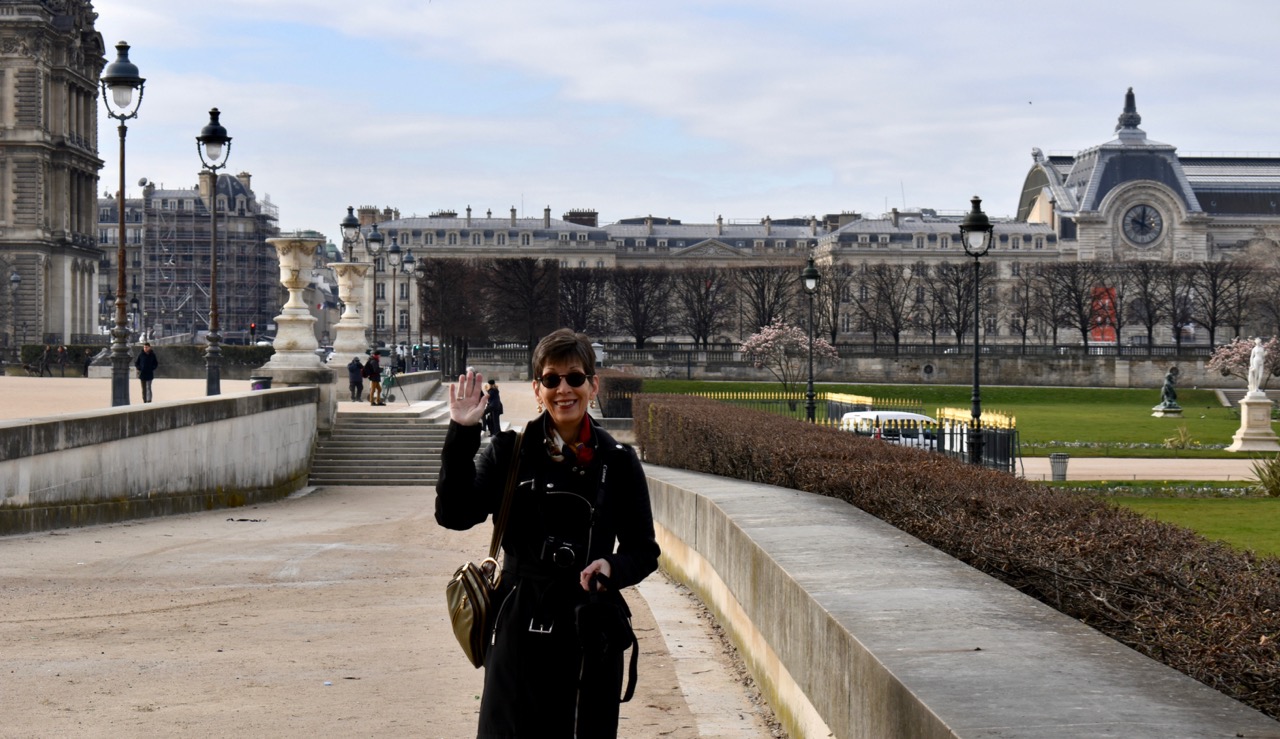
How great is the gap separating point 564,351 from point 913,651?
1.28m

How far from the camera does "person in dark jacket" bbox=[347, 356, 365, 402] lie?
36.9 meters

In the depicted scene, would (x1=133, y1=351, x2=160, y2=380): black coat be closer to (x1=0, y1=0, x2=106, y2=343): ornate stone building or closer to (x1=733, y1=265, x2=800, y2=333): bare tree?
(x1=0, y1=0, x2=106, y2=343): ornate stone building

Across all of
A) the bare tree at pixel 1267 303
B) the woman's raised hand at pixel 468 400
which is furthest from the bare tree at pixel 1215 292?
the woman's raised hand at pixel 468 400

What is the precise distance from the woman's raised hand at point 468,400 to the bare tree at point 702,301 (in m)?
89.2

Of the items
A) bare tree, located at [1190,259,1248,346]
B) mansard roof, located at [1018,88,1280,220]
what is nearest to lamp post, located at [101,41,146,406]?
bare tree, located at [1190,259,1248,346]

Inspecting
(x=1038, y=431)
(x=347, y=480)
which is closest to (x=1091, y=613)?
(x=347, y=480)

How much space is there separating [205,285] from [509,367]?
44272mm

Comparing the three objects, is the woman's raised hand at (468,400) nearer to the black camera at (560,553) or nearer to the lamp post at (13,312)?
the black camera at (560,553)

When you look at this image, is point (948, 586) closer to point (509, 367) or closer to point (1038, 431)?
point (1038, 431)

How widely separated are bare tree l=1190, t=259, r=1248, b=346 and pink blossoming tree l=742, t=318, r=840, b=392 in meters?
26.5

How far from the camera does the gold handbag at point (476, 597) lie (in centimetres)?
429

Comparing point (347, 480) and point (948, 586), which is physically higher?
point (948, 586)

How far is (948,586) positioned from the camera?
564 centimetres

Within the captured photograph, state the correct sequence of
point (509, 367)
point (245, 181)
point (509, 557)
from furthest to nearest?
point (245, 181), point (509, 367), point (509, 557)
